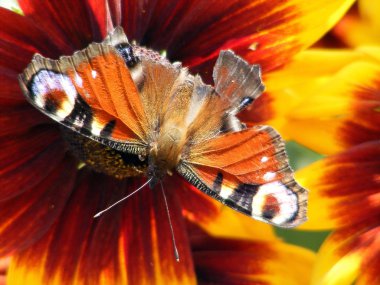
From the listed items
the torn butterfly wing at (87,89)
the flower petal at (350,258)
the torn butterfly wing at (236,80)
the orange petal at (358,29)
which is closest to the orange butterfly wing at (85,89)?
the torn butterfly wing at (87,89)

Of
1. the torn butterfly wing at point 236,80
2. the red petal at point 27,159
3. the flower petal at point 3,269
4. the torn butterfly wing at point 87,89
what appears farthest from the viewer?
the flower petal at point 3,269

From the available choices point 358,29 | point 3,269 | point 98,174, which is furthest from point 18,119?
point 358,29

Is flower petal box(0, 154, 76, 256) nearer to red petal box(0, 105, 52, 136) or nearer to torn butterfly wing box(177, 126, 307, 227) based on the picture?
red petal box(0, 105, 52, 136)

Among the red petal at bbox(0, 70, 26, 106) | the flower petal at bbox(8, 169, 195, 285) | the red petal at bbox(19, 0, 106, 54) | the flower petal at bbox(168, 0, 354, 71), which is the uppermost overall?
the flower petal at bbox(168, 0, 354, 71)

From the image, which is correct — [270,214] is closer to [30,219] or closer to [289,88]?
[289,88]

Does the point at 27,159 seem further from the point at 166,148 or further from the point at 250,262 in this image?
the point at 250,262

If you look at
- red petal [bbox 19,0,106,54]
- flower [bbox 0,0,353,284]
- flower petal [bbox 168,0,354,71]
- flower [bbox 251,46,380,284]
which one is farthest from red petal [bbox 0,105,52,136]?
flower [bbox 251,46,380,284]

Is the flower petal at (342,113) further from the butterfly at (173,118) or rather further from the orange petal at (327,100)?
the butterfly at (173,118)

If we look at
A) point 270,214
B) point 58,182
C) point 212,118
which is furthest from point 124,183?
point 270,214
